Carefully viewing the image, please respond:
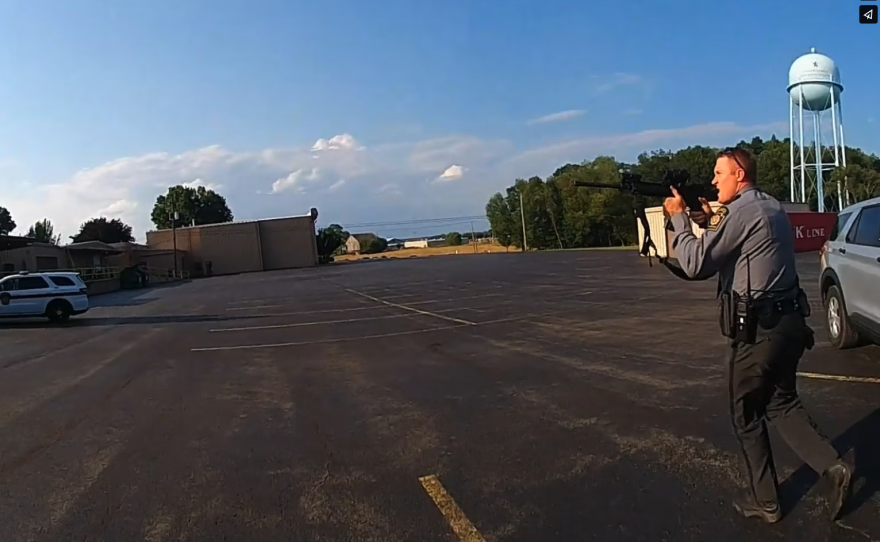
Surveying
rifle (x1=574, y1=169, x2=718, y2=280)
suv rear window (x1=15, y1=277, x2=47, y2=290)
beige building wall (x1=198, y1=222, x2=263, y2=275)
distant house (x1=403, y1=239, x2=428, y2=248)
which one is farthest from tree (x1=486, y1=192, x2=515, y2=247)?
rifle (x1=574, y1=169, x2=718, y2=280)

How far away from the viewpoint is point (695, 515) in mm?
4133

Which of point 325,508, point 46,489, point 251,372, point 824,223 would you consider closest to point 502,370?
point 251,372

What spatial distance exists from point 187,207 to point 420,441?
129 meters

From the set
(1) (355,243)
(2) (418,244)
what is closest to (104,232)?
(1) (355,243)

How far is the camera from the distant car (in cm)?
2245

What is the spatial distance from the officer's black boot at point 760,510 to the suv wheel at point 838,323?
5250 mm

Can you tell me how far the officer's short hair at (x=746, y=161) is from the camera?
4.03 meters

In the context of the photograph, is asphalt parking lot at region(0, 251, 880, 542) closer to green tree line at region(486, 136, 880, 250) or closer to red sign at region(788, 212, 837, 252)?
red sign at region(788, 212, 837, 252)

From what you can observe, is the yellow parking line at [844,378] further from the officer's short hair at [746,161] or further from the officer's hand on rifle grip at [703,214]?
the officer's short hair at [746,161]

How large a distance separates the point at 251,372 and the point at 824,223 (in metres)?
40.4

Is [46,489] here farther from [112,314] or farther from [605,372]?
[112,314]

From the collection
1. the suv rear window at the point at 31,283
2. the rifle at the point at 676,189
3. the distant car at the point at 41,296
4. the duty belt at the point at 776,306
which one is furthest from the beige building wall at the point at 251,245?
the duty belt at the point at 776,306

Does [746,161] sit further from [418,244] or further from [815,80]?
[418,244]

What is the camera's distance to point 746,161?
4.03 metres
